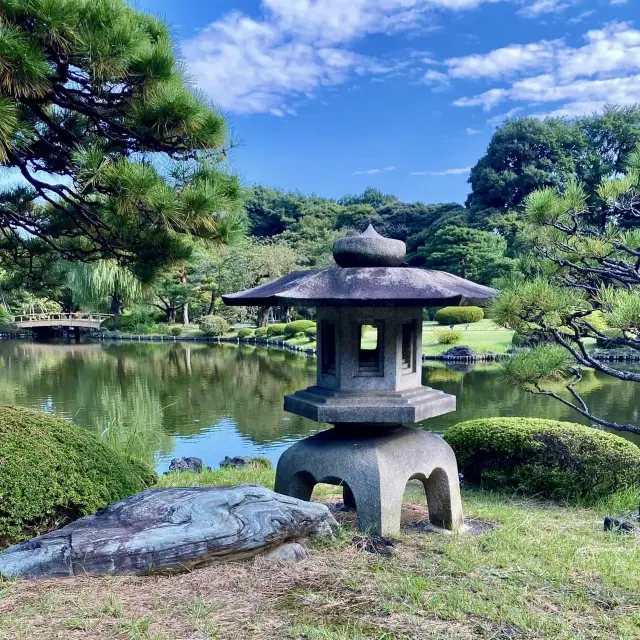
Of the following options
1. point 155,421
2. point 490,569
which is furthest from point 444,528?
point 155,421

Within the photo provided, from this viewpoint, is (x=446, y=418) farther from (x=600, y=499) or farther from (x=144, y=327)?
(x=144, y=327)

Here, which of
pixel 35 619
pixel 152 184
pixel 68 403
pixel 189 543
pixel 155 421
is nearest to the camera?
pixel 35 619

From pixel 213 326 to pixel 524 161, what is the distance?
70.5ft

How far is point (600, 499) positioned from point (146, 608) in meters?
3.89

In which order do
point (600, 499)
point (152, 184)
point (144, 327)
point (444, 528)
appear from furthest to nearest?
1. point (144, 327)
2. point (600, 499)
3. point (444, 528)
4. point (152, 184)

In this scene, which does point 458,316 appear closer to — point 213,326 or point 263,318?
point 263,318

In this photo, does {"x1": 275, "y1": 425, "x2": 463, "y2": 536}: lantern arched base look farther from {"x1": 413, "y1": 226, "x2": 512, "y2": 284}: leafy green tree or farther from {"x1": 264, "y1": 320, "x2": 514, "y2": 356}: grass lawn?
{"x1": 413, "y1": 226, "x2": 512, "y2": 284}: leafy green tree

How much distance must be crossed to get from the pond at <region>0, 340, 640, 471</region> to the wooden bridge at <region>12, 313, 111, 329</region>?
8.40 metres

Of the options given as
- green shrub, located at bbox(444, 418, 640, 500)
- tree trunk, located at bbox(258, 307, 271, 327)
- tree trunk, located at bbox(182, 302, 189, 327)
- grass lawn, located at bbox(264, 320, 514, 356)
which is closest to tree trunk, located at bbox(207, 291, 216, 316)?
tree trunk, located at bbox(182, 302, 189, 327)

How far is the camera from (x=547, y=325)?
3764 millimetres

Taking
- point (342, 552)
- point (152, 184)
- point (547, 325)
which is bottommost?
point (342, 552)

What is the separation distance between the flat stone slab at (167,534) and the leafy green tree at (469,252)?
22998mm

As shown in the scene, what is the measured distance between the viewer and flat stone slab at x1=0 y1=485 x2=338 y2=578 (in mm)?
2406

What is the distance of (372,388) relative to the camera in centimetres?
341
